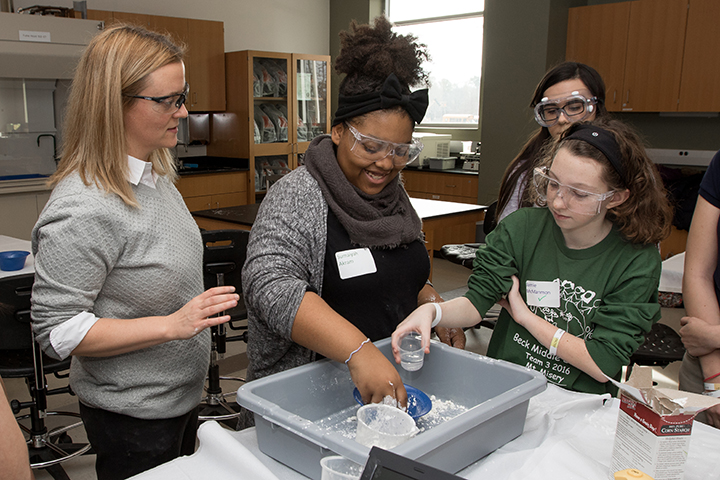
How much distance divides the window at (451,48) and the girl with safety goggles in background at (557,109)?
4.44m

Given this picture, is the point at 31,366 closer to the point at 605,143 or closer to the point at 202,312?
the point at 202,312

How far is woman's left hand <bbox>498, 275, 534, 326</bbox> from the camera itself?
131 centimetres

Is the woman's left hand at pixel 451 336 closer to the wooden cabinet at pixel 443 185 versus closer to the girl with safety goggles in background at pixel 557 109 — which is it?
the girl with safety goggles in background at pixel 557 109

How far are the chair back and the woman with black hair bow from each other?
108 cm

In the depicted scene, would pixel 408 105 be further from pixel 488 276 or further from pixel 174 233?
pixel 174 233

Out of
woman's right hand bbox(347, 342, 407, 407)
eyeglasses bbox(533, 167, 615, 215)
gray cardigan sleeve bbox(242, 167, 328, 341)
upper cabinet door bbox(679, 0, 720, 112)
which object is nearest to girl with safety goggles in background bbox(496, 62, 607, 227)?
eyeglasses bbox(533, 167, 615, 215)

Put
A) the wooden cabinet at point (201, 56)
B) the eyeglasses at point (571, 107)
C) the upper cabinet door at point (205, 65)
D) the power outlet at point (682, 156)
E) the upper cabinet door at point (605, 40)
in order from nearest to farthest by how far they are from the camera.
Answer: the eyeglasses at point (571, 107) → the power outlet at point (682, 156) → the upper cabinet door at point (605, 40) → the wooden cabinet at point (201, 56) → the upper cabinet door at point (205, 65)

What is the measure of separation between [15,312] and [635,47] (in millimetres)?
4832

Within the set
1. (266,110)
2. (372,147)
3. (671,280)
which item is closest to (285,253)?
(372,147)

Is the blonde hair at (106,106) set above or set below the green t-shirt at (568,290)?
above

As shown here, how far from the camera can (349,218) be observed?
1214mm

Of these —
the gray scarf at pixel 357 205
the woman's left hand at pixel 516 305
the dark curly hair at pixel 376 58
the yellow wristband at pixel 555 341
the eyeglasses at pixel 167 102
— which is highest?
the dark curly hair at pixel 376 58

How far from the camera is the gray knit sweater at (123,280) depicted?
3.79 feet

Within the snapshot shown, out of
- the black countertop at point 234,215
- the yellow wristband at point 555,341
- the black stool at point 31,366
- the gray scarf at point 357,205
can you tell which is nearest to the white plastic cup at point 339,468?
the gray scarf at point 357,205
